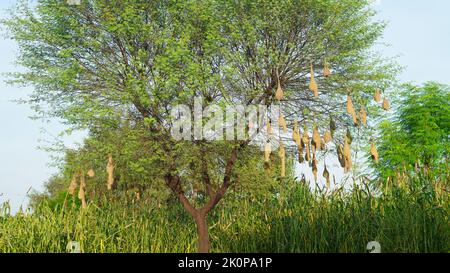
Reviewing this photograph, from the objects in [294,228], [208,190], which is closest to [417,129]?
[208,190]

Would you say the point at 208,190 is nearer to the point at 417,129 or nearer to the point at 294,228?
the point at 294,228

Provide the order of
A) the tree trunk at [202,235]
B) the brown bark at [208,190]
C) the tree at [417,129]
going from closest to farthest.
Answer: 1. the tree trunk at [202,235]
2. the brown bark at [208,190]
3. the tree at [417,129]

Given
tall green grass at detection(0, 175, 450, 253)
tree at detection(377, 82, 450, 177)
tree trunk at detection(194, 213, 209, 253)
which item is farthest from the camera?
tree at detection(377, 82, 450, 177)

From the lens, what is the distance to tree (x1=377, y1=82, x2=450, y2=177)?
28.0 metres

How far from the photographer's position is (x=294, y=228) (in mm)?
12195

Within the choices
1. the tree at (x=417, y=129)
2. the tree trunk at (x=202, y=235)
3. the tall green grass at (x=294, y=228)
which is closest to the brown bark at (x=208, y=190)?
the tree trunk at (x=202, y=235)

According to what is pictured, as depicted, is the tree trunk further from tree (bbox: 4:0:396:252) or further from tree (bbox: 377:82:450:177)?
tree (bbox: 377:82:450:177)

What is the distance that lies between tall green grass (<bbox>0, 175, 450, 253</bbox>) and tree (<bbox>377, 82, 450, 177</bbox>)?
13598 millimetres

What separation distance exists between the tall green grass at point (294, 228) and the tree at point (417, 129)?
13598 mm

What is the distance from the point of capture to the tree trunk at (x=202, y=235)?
15.9 meters

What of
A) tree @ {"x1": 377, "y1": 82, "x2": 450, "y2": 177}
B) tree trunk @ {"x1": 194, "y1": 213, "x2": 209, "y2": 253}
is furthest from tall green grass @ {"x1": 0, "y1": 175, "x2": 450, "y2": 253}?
tree @ {"x1": 377, "y1": 82, "x2": 450, "y2": 177}

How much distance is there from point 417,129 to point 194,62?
57.3 feet

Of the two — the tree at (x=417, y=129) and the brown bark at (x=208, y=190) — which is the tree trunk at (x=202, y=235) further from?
the tree at (x=417, y=129)
